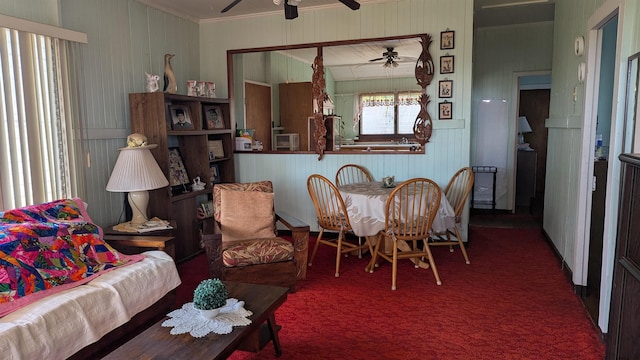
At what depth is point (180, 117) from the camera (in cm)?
441

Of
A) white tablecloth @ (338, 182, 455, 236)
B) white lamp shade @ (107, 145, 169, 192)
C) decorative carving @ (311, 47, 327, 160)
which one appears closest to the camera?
white lamp shade @ (107, 145, 169, 192)

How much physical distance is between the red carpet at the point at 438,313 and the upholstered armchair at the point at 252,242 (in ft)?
0.91

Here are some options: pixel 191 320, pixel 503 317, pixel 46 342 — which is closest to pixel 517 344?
pixel 503 317

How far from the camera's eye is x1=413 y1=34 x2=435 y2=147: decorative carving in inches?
177

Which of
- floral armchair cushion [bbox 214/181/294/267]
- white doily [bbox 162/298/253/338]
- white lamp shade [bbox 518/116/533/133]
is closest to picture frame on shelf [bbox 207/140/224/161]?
floral armchair cushion [bbox 214/181/294/267]

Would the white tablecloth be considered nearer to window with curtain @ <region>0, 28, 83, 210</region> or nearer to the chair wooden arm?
the chair wooden arm

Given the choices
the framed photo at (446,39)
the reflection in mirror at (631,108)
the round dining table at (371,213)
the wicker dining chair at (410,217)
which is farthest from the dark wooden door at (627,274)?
the framed photo at (446,39)

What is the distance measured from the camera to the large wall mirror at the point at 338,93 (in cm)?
509

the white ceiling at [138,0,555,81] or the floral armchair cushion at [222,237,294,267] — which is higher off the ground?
the white ceiling at [138,0,555,81]

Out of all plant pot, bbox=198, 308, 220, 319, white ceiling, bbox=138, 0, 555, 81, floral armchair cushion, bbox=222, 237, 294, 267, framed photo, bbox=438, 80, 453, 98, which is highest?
white ceiling, bbox=138, 0, 555, 81

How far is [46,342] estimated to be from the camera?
76.5 inches

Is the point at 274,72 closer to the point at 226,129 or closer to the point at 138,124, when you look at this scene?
the point at 226,129

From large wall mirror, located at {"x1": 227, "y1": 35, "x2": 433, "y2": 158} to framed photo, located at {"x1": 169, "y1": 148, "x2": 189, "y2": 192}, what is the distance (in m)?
1.07

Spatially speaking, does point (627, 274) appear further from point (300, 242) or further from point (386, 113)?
point (386, 113)
